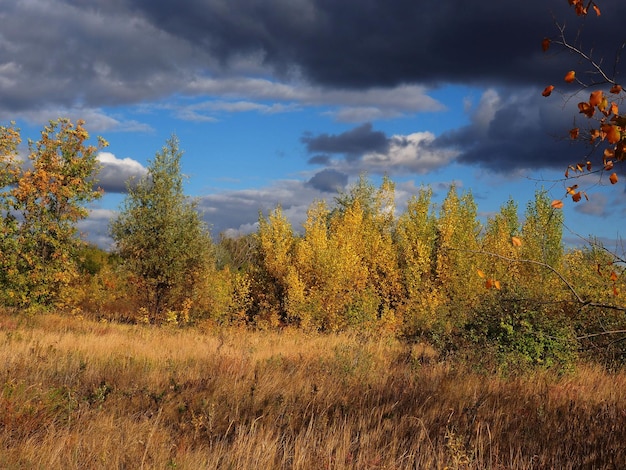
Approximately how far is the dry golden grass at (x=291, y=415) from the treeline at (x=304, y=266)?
4617 mm

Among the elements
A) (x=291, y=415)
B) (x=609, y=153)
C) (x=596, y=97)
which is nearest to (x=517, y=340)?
(x=291, y=415)

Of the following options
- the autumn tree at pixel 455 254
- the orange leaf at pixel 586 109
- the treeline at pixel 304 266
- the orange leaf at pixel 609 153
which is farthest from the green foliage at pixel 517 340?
the autumn tree at pixel 455 254

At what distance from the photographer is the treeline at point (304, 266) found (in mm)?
17953

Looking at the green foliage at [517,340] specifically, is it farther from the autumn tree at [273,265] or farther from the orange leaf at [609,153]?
the autumn tree at [273,265]

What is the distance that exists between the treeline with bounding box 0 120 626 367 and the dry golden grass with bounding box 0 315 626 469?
4617 mm

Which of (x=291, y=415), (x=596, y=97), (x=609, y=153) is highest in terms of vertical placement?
(x=596, y=97)

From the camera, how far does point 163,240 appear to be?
2553 centimetres

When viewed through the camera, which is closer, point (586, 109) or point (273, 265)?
point (586, 109)

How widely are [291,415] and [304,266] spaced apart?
22.9 meters

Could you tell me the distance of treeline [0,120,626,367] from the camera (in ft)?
58.9

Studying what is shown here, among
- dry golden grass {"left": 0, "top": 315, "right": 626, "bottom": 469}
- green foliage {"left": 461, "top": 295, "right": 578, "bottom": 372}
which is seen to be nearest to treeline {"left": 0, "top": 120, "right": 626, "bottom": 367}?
green foliage {"left": 461, "top": 295, "right": 578, "bottom": 372}

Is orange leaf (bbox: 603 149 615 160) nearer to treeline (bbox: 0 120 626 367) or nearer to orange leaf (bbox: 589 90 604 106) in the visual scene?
orange leaf (bbox: 589 90 604 106)

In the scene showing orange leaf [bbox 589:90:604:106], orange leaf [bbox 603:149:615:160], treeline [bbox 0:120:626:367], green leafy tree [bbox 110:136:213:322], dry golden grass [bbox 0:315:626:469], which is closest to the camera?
orange leaf [bbox 589:90:604:106]

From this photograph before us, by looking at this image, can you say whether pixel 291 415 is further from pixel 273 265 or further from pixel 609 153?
pixel 273 265
